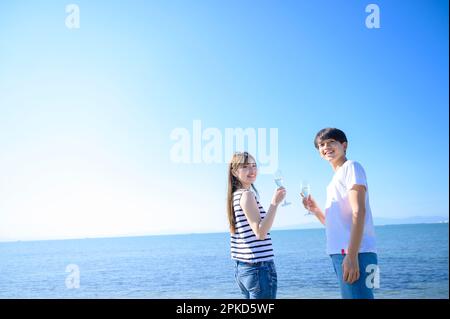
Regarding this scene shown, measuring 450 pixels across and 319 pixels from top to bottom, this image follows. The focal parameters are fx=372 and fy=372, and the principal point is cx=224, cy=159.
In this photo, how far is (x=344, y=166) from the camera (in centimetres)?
256

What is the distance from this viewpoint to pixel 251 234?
275 cm

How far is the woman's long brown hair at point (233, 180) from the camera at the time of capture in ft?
9.36

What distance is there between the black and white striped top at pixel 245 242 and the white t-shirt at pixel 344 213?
446 mm

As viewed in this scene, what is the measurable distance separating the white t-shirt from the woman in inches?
14.4

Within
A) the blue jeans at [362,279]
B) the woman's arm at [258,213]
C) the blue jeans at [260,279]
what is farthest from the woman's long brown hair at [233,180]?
the blue jeans at [362,279]

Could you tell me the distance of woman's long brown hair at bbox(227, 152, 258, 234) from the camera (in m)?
2.85

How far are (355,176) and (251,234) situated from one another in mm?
851

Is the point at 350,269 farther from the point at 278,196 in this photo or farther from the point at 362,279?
the point at 278,196

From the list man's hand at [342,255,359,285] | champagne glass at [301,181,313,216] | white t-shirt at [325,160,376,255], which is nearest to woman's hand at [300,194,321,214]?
champagne glass at [301,181,313,216]

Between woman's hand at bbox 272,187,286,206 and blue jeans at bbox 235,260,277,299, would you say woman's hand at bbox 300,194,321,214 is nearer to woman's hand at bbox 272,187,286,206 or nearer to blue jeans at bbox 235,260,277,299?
woman's hand at bbox 272,187,286,206

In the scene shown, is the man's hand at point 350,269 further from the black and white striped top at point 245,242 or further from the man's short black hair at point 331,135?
the man's short black hair at point 331,135
